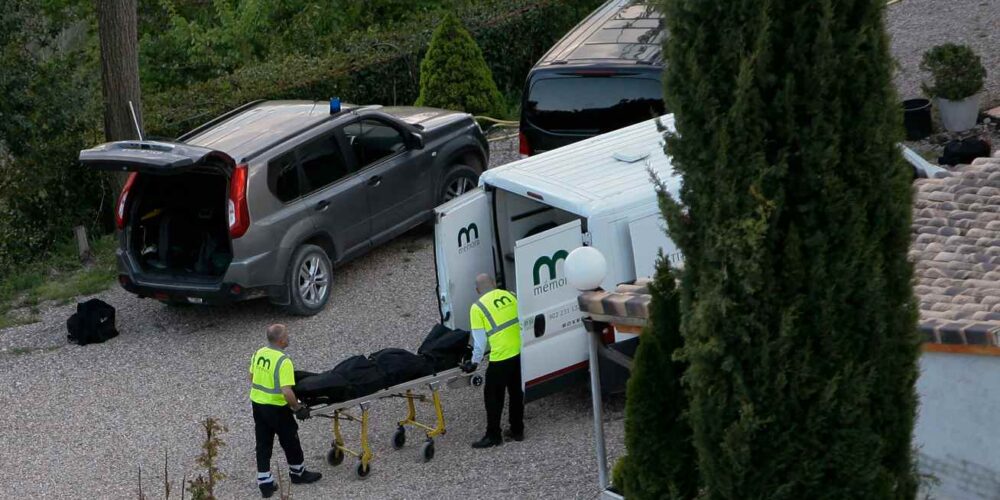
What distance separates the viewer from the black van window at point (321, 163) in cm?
1277

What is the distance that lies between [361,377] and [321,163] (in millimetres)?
3757

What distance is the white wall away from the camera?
7.53 m

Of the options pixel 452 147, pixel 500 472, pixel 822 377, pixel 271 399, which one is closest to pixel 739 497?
pixel 822 377

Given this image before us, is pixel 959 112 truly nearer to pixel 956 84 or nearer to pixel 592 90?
pixel 956 84

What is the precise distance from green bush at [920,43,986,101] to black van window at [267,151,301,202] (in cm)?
799

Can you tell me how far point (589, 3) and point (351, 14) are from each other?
421 cm

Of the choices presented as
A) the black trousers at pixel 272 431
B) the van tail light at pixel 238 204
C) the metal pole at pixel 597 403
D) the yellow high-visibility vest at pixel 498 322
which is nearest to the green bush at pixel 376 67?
the van tail light at pixel 238 204

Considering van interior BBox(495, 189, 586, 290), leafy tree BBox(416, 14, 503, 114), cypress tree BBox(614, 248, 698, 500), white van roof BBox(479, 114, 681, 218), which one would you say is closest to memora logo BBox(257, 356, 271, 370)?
van interior BBox(495, 189, 586, 290)

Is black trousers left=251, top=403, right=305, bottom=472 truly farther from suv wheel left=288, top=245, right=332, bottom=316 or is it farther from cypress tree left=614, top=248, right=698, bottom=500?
cypress tree left=614, top=248, right=698, bottom=500

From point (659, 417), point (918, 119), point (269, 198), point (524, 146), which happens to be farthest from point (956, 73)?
point (659, 417)

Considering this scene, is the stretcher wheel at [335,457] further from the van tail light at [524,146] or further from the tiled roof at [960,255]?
the van tail light at [524,146]

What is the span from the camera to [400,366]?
988cm

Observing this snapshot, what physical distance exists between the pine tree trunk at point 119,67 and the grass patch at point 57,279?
86cm

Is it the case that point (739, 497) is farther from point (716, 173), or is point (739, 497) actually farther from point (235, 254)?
point (235, 254)
